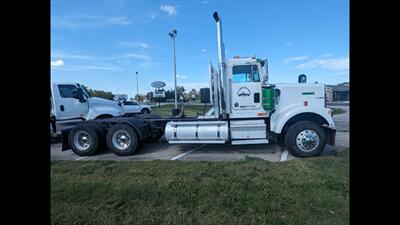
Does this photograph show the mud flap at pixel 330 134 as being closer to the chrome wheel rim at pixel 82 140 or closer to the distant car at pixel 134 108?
the chrome wheel rim at pixel 82 140

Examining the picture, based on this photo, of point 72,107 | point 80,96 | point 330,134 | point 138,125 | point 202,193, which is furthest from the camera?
point 80,96

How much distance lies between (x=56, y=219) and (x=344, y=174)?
5026mm

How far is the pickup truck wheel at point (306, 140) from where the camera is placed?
274 inches

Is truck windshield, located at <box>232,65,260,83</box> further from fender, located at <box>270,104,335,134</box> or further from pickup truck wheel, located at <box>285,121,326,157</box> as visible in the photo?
pickup truck wheel, located at <box>285,121,326,157</box>

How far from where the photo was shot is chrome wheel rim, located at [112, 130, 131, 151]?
7.75 metres

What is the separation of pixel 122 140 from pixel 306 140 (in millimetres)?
5407

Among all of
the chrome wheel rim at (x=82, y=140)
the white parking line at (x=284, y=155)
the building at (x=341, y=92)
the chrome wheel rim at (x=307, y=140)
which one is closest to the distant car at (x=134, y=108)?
the chrome wheel rim at (x=82, y=140)

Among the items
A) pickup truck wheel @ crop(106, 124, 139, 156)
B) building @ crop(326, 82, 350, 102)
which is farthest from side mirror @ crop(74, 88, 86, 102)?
building @ crop(326, 82, 350, 102)

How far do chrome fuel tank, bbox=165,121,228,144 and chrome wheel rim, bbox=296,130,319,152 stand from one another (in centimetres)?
208

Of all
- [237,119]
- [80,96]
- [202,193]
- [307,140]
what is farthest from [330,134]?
[80,96]

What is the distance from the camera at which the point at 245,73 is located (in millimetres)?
7789

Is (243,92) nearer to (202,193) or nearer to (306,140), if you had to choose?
(306,140)

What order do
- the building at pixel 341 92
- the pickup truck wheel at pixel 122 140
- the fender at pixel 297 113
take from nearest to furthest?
the building at pixel 341 92 < the fender at pixel 297 113 < the pickup truck wheel at pixel 122 140
